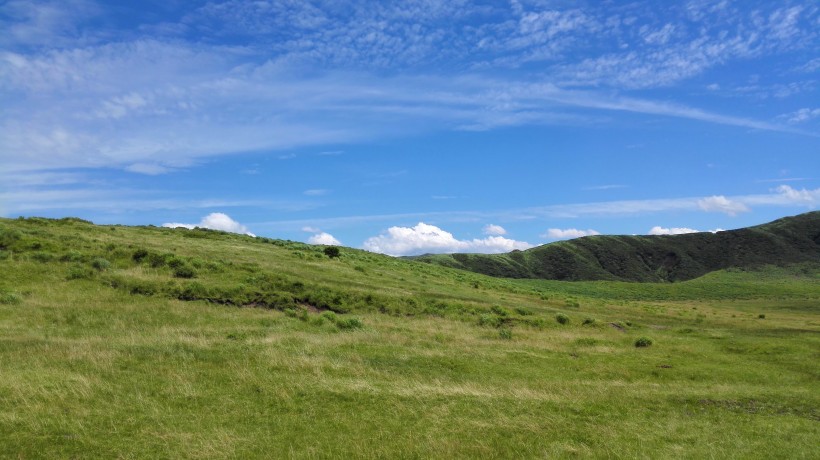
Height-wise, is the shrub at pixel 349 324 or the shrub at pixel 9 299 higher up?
the shrub at pixel 9 299

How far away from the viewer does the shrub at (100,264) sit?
1453 inches

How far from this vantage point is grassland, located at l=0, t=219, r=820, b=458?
41.3 feet

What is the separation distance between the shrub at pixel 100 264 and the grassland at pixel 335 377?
0.16 metres

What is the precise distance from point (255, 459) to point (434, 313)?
98.3 feet

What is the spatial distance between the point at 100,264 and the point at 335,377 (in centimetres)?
2770

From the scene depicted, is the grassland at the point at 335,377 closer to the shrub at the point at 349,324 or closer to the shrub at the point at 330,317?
the shrub at the point at 349,324

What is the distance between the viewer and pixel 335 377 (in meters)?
18.0

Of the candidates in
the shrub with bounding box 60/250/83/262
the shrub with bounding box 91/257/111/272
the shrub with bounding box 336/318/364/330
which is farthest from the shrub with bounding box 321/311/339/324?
the shrub with bounding box 60/250/83/262

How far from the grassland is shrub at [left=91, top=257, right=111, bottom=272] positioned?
0.16 m

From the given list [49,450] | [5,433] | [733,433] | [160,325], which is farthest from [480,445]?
[160,325]

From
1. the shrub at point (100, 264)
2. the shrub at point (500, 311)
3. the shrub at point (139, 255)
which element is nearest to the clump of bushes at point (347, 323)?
the shrub at point (500, 311)

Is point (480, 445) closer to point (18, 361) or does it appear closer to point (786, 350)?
point (18, 361)

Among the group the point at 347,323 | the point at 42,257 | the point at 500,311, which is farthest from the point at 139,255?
the point at 500,311

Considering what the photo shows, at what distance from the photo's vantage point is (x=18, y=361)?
17234 mm
